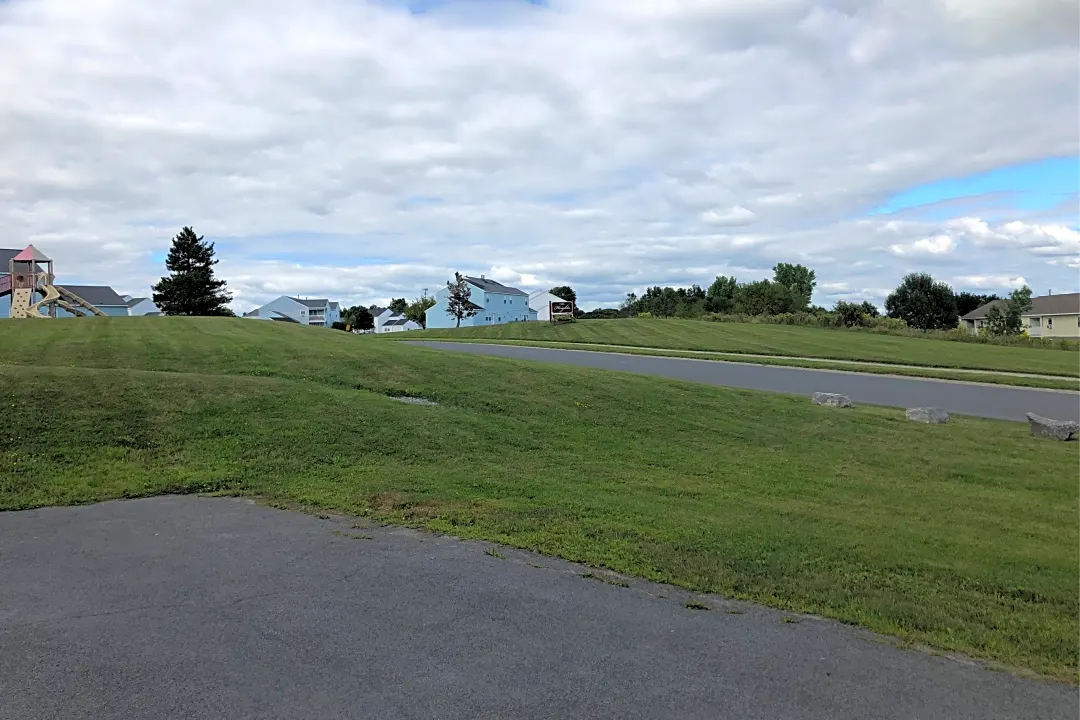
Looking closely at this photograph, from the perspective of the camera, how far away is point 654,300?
106m

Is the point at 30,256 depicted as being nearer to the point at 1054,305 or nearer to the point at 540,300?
the point at 540,300

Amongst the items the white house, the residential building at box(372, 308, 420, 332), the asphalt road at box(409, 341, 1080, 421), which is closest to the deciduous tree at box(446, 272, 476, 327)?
the white house

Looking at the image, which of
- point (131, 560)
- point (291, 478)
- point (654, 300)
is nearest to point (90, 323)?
point (291, 478)

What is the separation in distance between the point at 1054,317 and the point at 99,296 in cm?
10776

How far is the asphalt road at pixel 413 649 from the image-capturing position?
3686 mm

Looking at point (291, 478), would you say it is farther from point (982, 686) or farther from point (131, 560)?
point (982, 686)

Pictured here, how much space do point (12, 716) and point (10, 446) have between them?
22.6 ft

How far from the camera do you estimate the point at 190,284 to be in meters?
69.8

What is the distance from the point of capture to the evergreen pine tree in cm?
6956

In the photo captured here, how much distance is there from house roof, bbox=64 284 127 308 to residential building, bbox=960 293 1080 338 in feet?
Result: 309

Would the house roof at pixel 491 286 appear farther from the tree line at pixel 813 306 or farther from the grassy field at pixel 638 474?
the grassy field at pixel 638 474

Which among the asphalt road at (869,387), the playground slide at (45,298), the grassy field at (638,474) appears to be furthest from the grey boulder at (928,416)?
the playground slide at (45,298)

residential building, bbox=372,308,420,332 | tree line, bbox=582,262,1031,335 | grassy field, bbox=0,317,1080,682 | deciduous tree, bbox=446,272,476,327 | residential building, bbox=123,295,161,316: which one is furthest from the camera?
residential building, bbox=372,308,420,332

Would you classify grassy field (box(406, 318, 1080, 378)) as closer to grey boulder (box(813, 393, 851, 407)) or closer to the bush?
the bush
